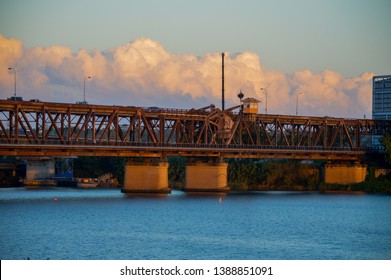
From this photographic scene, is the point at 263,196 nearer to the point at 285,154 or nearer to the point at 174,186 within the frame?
the point at 285,154

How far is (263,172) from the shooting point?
194750 mm

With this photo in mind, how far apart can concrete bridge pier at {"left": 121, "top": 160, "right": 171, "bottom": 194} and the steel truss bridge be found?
208cm

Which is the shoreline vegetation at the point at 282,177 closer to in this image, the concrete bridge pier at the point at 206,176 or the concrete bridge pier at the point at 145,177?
the concrete bridge pier at the point at 206,176

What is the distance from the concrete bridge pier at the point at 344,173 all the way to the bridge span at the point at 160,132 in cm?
162

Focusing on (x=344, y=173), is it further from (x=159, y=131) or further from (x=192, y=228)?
(x=192, y=228)

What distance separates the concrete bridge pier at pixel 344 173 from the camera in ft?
599

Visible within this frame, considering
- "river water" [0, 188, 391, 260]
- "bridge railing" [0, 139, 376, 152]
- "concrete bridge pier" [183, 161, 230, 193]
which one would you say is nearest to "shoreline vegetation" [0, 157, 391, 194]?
"bridge railing" [0, 139, 376, 152]

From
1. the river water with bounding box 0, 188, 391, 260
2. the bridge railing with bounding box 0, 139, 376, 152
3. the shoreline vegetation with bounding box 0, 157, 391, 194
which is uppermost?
the bridge railing with bounding box 0, 139, 376, 152

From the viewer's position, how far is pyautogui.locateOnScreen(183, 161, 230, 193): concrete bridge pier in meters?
166

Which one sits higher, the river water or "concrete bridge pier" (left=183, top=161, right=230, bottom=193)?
"concrete bridge pier" (left=183, top=161, right=230, bottom=193)

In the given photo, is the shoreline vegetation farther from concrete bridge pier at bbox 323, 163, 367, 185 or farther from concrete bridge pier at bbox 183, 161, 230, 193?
concrete bridge pier at bbox 183, 161, 230, 193

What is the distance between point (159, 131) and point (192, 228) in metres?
64.8

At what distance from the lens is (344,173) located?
183000mm

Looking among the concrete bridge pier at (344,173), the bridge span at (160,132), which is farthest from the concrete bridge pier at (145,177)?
the concrete bridge pier at (344,173)
